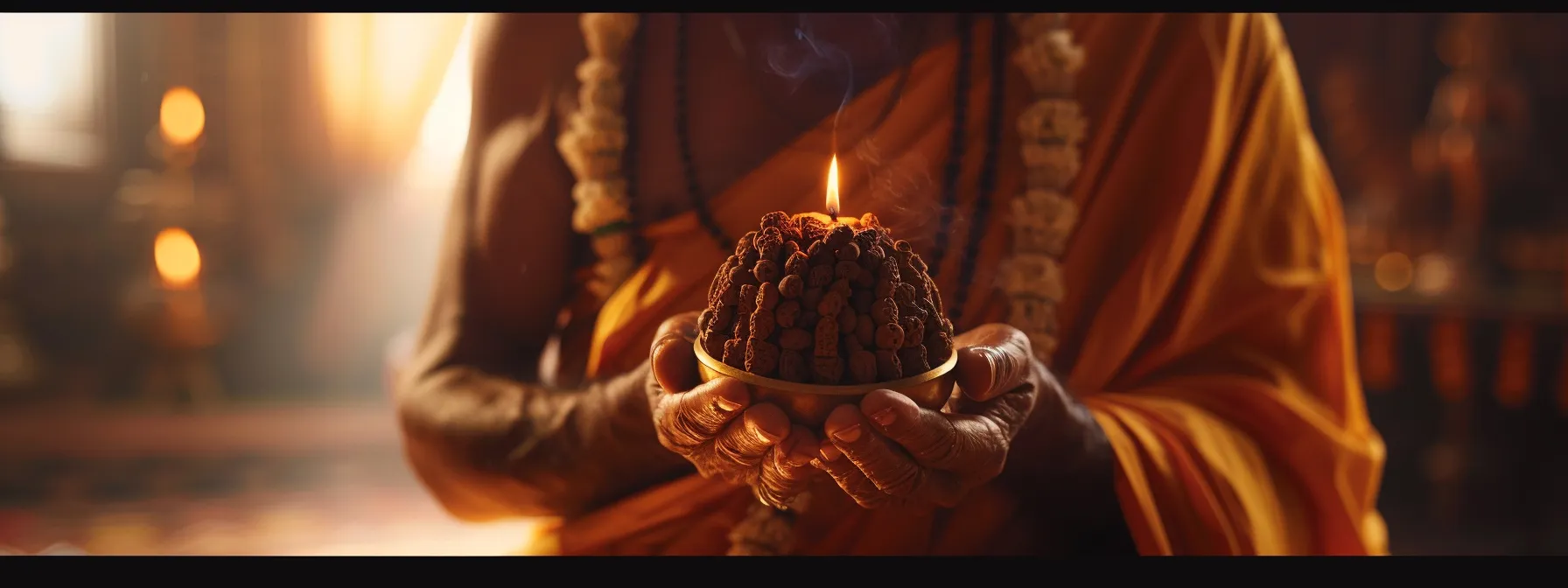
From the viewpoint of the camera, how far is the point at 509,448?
3.45ft

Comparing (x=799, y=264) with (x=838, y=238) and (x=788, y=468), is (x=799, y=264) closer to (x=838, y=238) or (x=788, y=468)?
(x=838, y=238)

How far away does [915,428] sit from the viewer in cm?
70

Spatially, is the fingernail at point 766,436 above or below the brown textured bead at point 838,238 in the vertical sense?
below

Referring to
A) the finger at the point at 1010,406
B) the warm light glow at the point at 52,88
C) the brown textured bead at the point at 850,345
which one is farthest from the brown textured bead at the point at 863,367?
the warm light glow at the point at 52,88

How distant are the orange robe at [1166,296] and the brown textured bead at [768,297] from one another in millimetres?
290

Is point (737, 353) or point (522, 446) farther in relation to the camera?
point (522, 446)

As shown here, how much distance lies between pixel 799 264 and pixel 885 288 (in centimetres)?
6

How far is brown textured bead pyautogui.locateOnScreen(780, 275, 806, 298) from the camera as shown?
69 centimetres

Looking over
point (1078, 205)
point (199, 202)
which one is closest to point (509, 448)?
point (1078, 205)

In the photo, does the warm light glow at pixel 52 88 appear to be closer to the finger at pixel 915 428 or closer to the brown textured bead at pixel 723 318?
the brown textured bead at pixel 723 318

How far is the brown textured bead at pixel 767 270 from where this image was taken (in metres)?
0.70

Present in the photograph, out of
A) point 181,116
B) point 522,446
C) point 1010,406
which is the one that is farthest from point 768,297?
point 181,116

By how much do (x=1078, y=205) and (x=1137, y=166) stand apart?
0.22ft

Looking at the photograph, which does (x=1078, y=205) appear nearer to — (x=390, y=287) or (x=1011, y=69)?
(x=1011, y=69)
